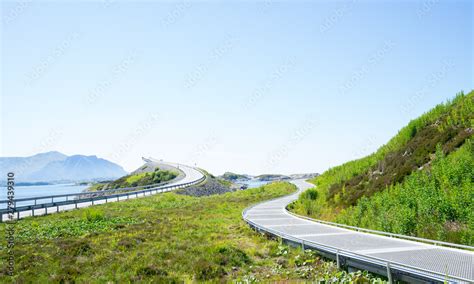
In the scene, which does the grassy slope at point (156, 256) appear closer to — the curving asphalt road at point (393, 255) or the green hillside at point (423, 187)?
the curving asphalt road at point (393, 255)

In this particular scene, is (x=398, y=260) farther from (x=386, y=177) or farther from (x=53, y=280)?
(x=386, y=177)

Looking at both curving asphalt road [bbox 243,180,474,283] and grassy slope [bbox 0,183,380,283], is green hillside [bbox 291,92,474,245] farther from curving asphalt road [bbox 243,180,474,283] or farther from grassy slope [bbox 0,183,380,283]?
grassy slope [bbox 0,183,380,283]

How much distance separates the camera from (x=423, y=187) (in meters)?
13.9

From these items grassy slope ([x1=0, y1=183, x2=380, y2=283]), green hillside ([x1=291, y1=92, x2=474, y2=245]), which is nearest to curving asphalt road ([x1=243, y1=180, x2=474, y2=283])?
grassy slope ([x1=0, y1=183, x2=380, y2=283])

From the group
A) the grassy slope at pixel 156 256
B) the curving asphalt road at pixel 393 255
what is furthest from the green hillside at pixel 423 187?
the grassy slope at pixel 156 256

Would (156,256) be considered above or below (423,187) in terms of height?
below

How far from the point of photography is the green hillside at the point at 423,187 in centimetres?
1159

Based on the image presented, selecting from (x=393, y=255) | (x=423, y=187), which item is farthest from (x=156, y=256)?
(x=423, y=187)

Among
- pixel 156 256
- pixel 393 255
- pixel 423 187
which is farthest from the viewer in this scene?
pixel 423 187

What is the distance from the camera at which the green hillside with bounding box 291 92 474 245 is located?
11.6m

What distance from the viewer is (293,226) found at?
16.0 metres

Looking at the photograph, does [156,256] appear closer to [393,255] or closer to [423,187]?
[393,255]

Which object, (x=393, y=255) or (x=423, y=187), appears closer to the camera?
(x=393, y=255)

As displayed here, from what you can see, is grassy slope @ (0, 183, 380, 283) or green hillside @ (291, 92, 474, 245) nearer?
grassy slope @ (0, 183, 380, 283)
